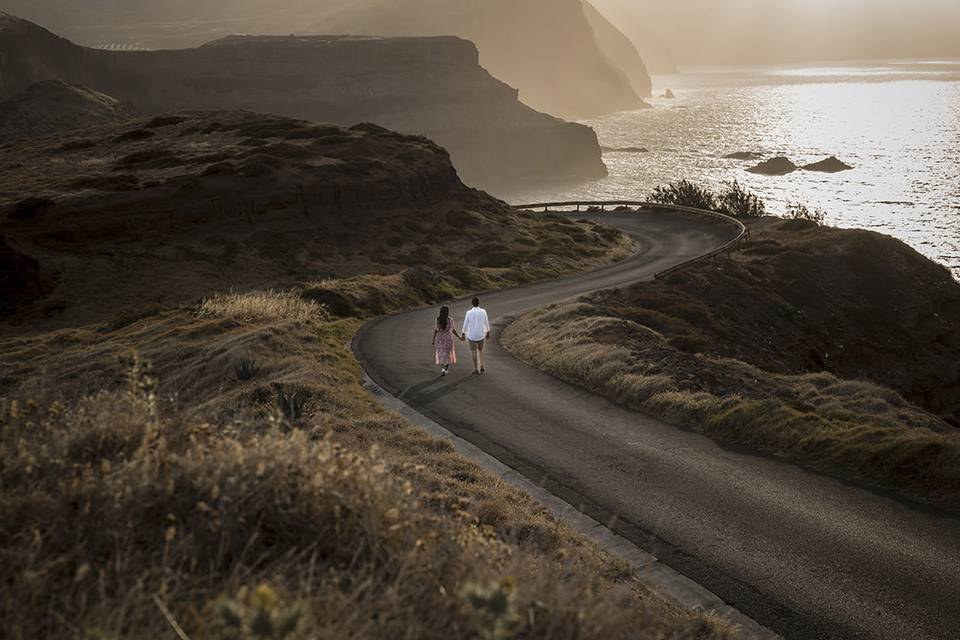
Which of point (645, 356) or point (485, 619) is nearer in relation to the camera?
point (485, 619)

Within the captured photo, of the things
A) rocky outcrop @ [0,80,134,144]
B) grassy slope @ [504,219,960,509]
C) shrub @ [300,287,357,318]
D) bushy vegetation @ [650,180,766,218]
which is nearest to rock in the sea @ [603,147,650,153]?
bushy vegetation @ [650,180,766,218]

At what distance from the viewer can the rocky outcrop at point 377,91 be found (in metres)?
115

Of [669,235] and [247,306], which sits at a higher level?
[247,306]

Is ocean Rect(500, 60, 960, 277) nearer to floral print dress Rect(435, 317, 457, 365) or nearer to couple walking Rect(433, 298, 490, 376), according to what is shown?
couple walking Rect(433, 298, 490, 376)

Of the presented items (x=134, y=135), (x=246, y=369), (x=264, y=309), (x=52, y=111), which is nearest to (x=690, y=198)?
(x=134, y=135)

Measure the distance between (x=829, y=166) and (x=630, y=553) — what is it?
12040 cm

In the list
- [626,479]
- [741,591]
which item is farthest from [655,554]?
[626,479]

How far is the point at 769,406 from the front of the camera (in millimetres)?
13984

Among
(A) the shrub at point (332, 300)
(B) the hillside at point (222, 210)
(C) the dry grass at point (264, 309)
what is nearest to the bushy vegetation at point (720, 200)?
(B) the hillside at point (222, 210)

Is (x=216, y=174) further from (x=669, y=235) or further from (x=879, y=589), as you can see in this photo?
(x=879, y=589)

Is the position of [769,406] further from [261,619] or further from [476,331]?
[261,619]

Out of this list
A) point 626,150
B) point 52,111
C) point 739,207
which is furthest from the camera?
point 626,150

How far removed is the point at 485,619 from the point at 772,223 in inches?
2005

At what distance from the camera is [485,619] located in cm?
413
